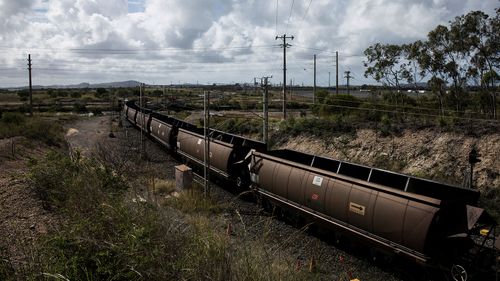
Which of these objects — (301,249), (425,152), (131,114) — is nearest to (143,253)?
(301,249)

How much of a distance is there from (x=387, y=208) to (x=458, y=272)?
88.9 inches

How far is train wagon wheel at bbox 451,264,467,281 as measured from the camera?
33.0 ft

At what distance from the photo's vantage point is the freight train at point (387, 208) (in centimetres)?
1032

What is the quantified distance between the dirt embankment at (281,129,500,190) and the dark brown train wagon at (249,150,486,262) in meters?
9.04

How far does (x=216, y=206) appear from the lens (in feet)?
57.9

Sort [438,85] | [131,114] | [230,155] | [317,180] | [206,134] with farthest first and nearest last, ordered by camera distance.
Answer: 1. [131,114]
2. [438,85]
3. [206,134]
4. [230,155]
5. [317,180]

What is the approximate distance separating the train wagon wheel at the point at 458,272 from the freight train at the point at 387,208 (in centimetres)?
2

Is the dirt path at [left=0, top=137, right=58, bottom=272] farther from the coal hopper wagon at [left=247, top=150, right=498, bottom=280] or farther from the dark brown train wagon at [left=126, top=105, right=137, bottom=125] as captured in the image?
the dark brown train wagon at [left=126, top=105, right=137, bottom=125]

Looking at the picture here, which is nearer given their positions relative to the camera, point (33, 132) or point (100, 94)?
point (33, 132)

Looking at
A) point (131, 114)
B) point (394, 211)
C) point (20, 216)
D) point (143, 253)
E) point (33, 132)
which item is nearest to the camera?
point (143, 253)

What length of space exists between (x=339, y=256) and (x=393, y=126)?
55.0 ft

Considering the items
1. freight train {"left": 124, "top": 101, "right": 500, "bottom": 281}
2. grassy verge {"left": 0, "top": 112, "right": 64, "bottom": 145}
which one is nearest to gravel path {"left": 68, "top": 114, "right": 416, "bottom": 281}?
freight train {"left": 124, "top": 101, "right": 500, "bottom": 281}

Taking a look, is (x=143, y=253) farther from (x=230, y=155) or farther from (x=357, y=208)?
(x=230, y=155)

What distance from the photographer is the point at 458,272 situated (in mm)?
10211
